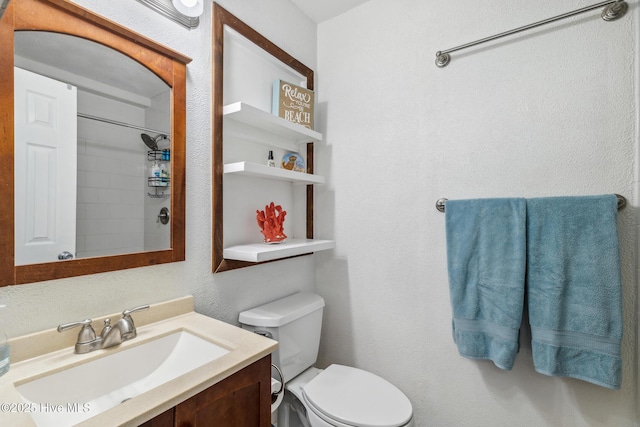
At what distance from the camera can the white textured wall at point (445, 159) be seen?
110 centimetres

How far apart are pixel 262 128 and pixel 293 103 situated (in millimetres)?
219

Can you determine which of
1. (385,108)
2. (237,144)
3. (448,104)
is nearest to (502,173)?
(448,104)

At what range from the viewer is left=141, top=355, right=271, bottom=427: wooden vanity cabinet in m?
0.67

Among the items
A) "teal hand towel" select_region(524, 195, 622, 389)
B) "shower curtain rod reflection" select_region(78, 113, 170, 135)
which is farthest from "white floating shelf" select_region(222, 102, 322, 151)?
"teal hand towel" select_region(524, 195, 622, 389)

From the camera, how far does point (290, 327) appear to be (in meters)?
1.35

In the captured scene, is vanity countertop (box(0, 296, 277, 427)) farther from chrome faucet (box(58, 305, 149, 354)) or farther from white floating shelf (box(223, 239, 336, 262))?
white floating shelf (box(223, 239, 336, 262))

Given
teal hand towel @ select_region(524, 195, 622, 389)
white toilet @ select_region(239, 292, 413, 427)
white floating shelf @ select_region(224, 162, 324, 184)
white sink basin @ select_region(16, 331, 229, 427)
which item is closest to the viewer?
white sink basin @ select_region(16, 331, 229, 427)

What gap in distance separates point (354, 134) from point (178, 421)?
1458mm

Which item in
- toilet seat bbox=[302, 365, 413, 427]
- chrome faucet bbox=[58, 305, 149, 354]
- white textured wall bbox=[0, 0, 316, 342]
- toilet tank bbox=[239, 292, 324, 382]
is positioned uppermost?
white textured wall bbox=[0, 0, 316, 342]

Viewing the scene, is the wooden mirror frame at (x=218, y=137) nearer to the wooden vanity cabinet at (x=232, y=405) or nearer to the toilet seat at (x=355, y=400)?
the wooden vanity cabinet at (x=232, y=405)

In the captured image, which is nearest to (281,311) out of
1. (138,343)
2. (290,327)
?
(290,327)

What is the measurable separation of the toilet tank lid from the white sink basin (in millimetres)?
349

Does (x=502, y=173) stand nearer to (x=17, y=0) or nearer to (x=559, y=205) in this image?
(x=559, y=205)

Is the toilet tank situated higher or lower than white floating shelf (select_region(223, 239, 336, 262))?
lower
